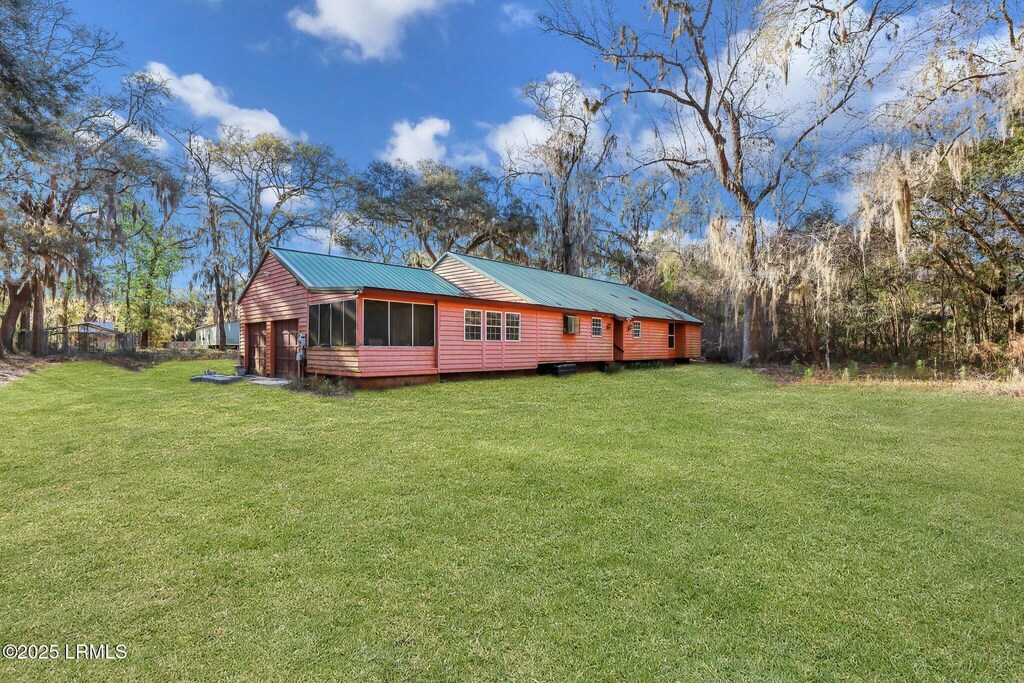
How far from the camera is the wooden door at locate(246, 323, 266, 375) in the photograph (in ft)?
45.2

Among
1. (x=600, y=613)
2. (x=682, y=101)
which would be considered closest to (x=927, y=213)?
(x=682, y=101)

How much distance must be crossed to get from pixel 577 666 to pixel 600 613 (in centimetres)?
42

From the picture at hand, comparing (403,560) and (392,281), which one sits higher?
(392,281)

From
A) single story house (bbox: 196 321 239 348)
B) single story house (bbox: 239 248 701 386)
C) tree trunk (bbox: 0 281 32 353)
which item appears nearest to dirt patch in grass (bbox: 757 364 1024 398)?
single story house (bbox: 239 248 701 386)

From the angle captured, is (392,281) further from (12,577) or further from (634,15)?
(634,15)

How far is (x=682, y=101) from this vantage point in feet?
59.2

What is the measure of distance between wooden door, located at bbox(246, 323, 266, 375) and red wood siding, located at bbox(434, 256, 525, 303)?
6.29m

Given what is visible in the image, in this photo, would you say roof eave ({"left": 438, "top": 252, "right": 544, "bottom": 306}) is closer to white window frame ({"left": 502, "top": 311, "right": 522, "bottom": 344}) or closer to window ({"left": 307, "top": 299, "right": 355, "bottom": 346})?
white window frame ({"left": 502, "top": 311, "right": 522, "bottom": 344})

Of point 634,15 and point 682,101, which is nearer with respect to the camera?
point 634,15

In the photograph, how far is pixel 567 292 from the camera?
16938 mm

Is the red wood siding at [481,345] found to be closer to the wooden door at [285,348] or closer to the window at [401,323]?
the window at [401,323]

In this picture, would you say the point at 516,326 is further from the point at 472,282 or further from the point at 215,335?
the point at 215,335

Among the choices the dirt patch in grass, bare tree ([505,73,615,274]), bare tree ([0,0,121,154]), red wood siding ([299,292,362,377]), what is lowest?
the dirt patch in grass

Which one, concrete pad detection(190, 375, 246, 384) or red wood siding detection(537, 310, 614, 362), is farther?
red wood siding detection(537, 310, 614, 362)
